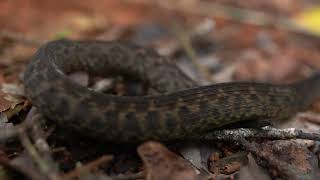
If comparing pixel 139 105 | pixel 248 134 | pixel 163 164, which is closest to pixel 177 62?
pixel 248 134

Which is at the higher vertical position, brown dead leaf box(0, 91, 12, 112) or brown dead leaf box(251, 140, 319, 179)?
brown dead leaf box(0, 91, 12, 112)

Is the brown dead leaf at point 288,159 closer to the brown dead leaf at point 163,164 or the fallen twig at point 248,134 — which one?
the fallen twig at point 248,134

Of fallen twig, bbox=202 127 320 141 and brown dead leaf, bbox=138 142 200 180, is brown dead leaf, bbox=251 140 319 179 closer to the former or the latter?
fallen twig, bbox=202 127 320 141

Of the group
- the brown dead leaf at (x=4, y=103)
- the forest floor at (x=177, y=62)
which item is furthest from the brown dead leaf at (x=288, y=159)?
the brown dead leaf at (x=4, y=103)

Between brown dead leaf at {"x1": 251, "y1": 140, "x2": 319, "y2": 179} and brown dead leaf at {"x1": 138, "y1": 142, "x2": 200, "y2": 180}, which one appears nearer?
brown dead leaf at {"x1": 138, "y1": 142, "x2": 200, "y2": 180}

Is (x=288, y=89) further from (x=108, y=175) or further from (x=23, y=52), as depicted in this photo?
(x=23, y=52)

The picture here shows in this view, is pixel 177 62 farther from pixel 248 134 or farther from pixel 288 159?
pixel 288 159

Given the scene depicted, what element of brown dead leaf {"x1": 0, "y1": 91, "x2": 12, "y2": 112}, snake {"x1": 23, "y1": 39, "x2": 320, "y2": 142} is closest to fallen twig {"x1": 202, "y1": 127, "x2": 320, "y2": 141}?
snake {"x1": 23, "y1": 39, "x2": 320, "y2": 142}
